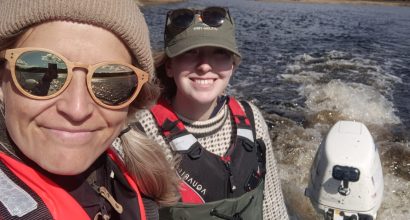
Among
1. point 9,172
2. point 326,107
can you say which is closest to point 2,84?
point 9,172

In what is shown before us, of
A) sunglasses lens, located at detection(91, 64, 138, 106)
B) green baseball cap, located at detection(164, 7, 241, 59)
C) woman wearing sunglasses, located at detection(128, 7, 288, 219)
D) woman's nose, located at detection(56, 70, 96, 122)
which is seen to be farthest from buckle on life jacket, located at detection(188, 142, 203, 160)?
woman's nose, located at detection(56, 70, 96, 122)

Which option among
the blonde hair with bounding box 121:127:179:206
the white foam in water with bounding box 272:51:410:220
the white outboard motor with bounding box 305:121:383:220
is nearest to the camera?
the blonde hair with bounding box 121:127:179:206

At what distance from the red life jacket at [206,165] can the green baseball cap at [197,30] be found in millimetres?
453

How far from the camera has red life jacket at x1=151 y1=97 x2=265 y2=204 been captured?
9.66ft

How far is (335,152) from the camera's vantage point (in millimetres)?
3443

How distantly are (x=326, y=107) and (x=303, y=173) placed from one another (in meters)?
2.75

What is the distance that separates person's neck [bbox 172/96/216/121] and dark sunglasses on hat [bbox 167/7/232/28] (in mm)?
506

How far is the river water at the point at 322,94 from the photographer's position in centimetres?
595

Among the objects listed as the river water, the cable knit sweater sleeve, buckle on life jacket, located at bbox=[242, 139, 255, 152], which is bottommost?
the river water

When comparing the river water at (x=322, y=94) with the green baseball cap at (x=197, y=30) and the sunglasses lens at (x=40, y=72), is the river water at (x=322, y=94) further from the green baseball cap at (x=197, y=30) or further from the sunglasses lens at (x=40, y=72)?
the sunglasses lens at (x=40, y=72)

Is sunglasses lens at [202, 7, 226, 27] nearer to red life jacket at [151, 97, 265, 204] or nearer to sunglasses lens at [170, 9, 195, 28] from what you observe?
sunglasses lens at [170, 9, 195, 28]

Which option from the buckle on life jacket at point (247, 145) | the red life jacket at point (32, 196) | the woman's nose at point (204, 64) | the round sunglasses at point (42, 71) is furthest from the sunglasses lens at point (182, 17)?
the red life jacket at point (32, 196)

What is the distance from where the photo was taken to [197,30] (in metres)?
2.88

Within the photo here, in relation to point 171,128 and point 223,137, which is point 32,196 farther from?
point 223,137
